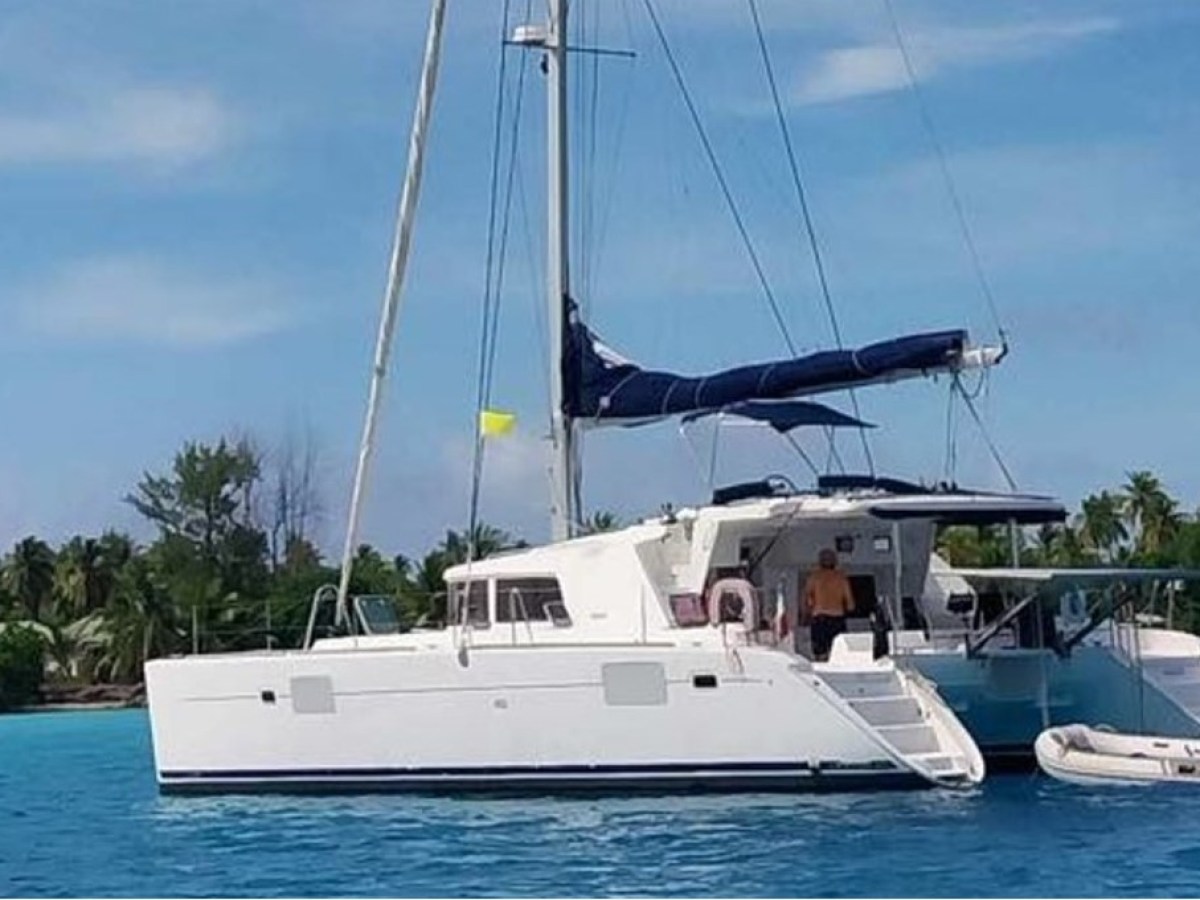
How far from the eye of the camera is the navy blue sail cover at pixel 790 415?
680 inches

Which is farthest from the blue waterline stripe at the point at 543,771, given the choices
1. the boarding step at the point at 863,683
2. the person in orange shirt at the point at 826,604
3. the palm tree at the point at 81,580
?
the palm tree at the point at 81,580

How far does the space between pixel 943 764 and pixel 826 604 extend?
78.0 inches

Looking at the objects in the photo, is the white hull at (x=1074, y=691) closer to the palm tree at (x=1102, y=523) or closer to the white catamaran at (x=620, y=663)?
the white catamaran at (x=620, y=663)

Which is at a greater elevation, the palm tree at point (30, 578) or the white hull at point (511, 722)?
the palm tree at point (30, 578)

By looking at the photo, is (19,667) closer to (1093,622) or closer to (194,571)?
(194,571)

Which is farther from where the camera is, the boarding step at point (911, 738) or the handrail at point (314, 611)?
the handrail at point (314, 611)

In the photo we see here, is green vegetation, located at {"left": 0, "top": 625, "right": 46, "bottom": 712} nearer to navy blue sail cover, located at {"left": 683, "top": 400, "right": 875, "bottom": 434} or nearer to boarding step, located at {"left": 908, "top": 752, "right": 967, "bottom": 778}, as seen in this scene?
navy blue sail cover, located at {"left": 683, "top": 400, "right": 875, "bottom": 434}

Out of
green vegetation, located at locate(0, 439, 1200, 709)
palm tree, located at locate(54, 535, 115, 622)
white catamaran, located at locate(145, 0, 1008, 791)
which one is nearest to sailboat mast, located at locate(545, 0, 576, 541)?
white catamaran, located at locate(145, 0, 1008, 791)

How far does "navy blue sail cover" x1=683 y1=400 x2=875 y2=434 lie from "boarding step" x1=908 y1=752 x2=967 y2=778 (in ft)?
10.9

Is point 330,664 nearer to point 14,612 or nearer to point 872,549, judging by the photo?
point 872,549

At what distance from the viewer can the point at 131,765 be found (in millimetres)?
24203

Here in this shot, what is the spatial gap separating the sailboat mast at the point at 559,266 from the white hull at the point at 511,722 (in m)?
1.83

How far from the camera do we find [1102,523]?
5778 centimetres

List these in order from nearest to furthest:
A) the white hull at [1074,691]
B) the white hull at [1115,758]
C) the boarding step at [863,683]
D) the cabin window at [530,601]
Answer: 1. the boarding step at [863,683]
2. the white hull at [1115,758]
3. the white hull at [1074,691]
4. the cabin window at [530,601]
